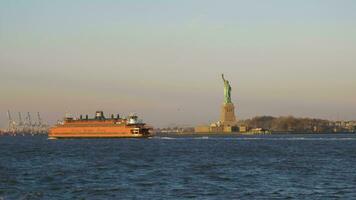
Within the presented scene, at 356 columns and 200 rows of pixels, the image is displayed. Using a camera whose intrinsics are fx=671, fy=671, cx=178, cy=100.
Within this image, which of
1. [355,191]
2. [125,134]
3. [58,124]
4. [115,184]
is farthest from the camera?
[58,124]

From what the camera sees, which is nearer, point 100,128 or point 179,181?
point 179,181

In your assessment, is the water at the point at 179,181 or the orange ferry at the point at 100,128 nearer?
the water at the point at 179,181

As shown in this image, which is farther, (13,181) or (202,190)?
(13,181)

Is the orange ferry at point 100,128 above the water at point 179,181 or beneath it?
above

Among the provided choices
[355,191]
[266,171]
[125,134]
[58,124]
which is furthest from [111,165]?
[58,124]

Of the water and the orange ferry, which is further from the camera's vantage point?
the orange ferry

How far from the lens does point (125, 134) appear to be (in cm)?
17425

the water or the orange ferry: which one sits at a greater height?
the orange ferry

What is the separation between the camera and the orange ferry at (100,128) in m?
174

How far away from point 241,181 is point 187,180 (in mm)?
3481

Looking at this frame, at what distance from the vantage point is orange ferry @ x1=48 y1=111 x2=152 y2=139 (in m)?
174

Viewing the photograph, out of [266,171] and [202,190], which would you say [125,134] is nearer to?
[266,171]

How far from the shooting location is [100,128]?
179500mm

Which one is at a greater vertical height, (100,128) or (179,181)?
(100,128)
